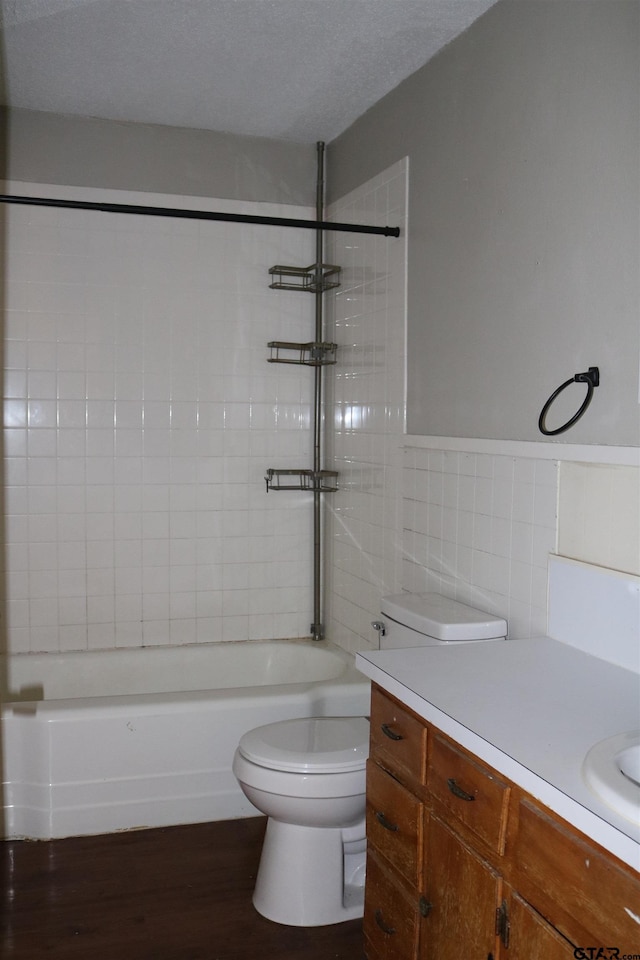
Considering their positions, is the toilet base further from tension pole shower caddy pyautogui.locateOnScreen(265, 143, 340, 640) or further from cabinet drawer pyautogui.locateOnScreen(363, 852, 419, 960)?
tension pole shower caddy pyautogui.locateOnScreen(265, 143, 340, 640)

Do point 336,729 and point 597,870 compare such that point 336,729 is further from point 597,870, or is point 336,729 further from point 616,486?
point 597,870

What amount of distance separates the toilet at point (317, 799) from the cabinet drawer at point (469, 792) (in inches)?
24.3

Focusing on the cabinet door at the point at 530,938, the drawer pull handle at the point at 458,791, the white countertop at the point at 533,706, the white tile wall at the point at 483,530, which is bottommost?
the cabinet door at the point at 530,938

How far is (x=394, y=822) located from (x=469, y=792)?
1.27 ft

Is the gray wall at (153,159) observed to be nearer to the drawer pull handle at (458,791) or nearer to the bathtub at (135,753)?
the bathtub at (135,753)

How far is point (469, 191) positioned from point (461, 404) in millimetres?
638

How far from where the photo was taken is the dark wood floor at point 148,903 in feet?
7.22

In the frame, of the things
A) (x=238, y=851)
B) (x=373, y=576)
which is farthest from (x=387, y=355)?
(x=238, y=851)

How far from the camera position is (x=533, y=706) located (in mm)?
1621

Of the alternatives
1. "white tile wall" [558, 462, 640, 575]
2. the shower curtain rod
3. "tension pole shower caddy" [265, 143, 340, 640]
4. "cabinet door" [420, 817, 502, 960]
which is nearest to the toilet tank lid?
"white tile wall" [558, 462, 640, 575]

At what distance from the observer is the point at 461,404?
2635 mm

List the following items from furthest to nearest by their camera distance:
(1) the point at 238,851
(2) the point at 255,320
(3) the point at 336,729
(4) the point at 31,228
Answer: (2) the point at 255,320 → (4) the point at 31,228 → (1) the point at 238,851 → (3) the point at 336,729

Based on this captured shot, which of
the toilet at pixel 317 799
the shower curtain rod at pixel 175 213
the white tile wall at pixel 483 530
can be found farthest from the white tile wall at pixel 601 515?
the shower curtain rod at pixel 175 213

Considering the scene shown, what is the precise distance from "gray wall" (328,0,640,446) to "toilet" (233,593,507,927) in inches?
22.7
